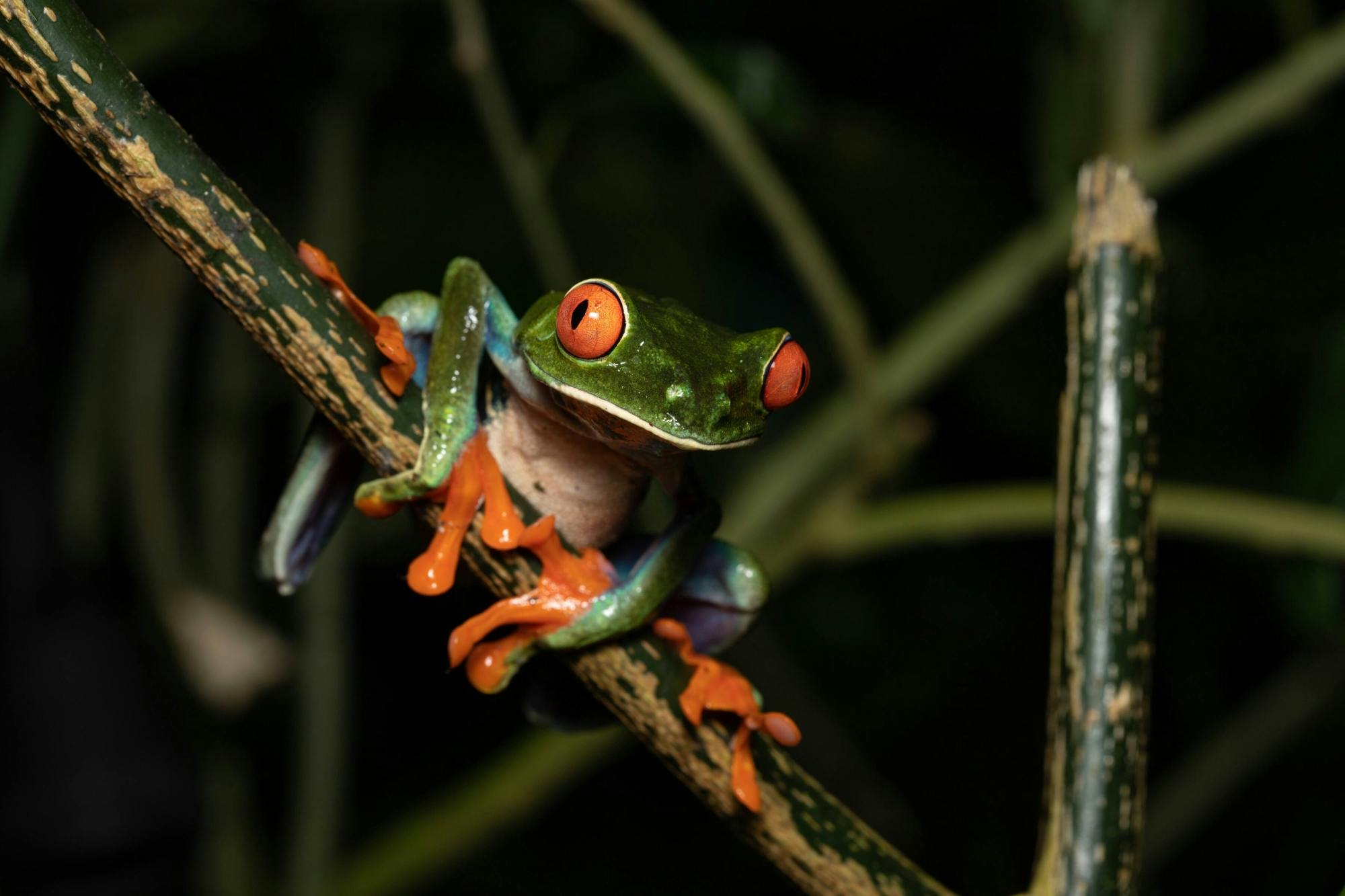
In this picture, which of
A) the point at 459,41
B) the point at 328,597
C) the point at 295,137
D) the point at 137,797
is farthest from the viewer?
the point at 295,137

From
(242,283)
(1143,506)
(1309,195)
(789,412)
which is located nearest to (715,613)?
(1143,506)

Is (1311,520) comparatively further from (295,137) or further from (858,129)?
(295,137)

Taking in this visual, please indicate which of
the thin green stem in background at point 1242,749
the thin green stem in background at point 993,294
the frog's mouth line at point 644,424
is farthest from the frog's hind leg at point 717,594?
the thin green stem in background at point 1242,749

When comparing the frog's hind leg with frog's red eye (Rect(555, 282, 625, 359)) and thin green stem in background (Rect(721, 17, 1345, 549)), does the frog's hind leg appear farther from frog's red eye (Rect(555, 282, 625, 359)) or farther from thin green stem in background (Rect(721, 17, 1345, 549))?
thin green stem in background (Rect(721, 17, 1345, 549))

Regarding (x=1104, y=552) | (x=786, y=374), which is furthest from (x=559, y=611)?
(x=1104, y=552)

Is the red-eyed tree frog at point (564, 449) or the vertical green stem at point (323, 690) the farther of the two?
the vertical green stem at point (323, 690)

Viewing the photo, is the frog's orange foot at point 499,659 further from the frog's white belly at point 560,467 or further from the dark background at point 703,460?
the dark background at point 703,460

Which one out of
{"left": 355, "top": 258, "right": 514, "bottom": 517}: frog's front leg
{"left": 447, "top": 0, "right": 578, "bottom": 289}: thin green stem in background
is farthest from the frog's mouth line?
{"left": 447, "top": 0, "right": 578, "bottom": 289}: thin green stem in background
